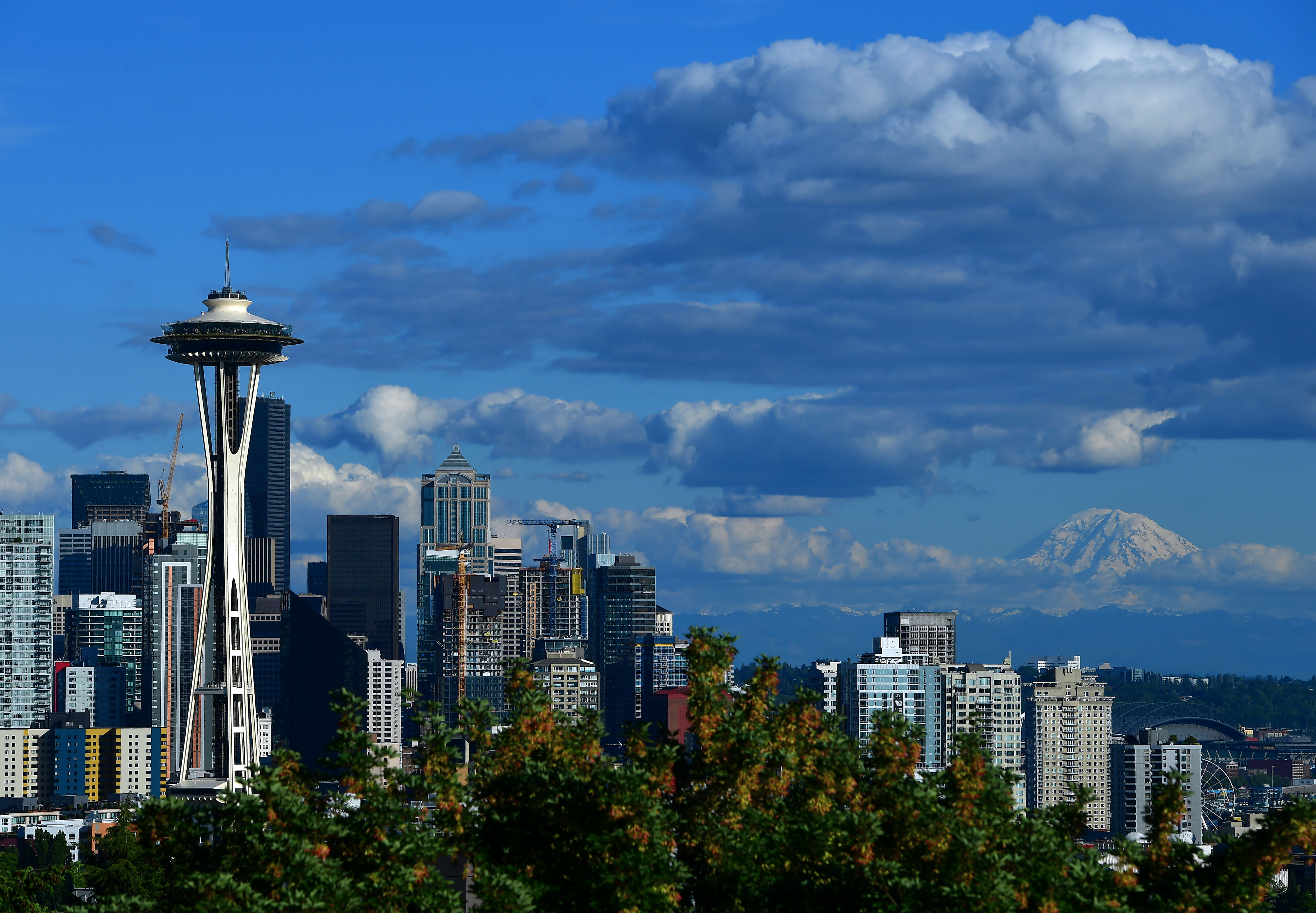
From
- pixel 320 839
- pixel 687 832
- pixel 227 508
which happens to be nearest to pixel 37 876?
pixel 320 839

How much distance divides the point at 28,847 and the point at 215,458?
159ft

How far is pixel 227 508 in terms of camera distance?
572 ft

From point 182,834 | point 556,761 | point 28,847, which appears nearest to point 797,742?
point 556,761

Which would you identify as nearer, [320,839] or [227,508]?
[320,839]

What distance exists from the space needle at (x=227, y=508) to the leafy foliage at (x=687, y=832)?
440ft

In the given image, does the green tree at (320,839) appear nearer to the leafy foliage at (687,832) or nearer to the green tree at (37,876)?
the leafy foliage at (687,832)

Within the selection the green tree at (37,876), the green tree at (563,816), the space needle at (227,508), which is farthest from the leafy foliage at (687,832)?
the space needle at (227,508)

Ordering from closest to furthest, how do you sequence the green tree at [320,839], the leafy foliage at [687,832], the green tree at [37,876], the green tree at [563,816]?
the green tree at [320,839]
the leafy foliage at [687,832]
the green tree at [563,816]
the green tree at [37,876]

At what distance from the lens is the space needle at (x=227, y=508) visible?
6870 inches

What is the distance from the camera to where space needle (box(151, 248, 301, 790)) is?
17450 cm

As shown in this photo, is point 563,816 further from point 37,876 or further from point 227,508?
point 227,508

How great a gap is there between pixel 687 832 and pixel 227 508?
142342 mm

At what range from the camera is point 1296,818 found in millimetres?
34125

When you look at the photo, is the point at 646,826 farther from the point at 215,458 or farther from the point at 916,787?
the point at 215,458
